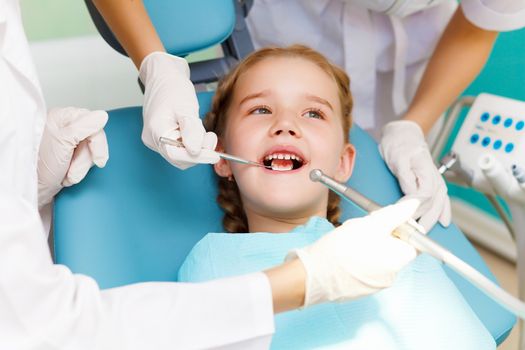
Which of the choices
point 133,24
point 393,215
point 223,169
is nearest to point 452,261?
point 393,215

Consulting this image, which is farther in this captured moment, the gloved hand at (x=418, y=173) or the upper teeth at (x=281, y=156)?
the gloved hand at (x=418, y=173)

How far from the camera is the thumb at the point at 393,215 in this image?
978mm

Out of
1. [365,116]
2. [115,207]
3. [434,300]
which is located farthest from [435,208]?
[115,207]

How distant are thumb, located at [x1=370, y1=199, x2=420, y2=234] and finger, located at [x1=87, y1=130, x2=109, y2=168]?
1.92 ft

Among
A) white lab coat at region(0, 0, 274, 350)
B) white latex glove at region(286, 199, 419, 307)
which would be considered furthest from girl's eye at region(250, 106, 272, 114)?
white lab coat at region(0, 0, 274, 350)

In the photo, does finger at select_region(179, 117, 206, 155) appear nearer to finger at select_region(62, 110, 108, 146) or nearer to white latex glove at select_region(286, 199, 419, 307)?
finger at select_region(62, 110, 108, 146)

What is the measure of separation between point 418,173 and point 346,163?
7.0 inches

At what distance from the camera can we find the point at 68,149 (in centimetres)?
124

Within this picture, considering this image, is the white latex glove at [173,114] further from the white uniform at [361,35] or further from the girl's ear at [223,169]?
the white uniform at [361,35]

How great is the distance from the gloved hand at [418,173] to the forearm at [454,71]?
0.44 feet

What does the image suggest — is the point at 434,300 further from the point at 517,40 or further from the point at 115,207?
the point at 517,40

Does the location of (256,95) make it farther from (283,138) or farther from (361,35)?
(361,35)

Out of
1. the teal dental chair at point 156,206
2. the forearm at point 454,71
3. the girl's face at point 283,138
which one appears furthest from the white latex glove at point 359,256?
the forearm at point 454,71

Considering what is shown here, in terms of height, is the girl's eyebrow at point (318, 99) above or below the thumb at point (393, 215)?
below
